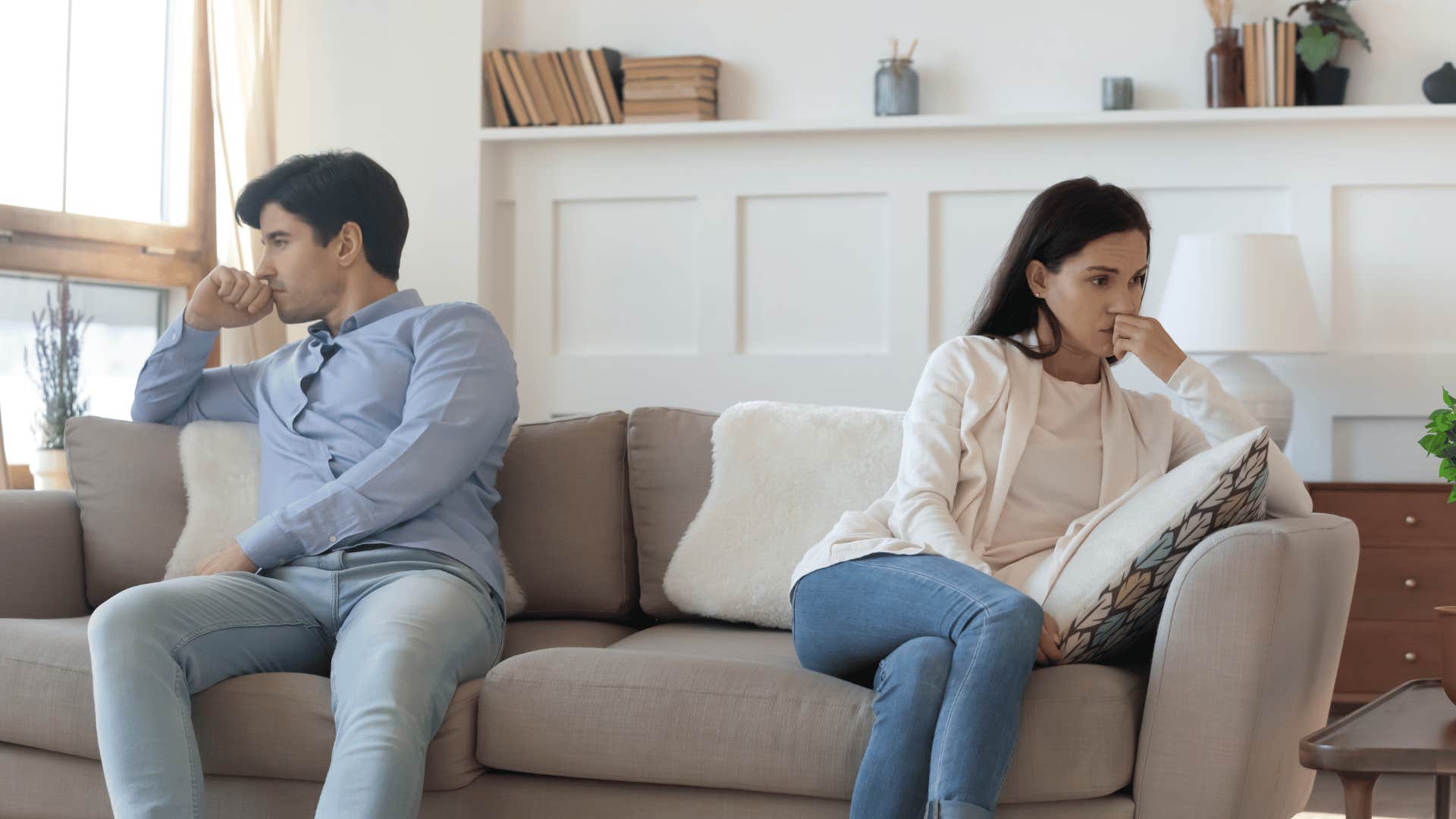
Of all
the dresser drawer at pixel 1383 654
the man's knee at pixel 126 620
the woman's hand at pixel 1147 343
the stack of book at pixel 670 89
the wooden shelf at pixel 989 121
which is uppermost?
the stack of book at pixel 670 89

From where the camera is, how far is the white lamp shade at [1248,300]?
122 inches

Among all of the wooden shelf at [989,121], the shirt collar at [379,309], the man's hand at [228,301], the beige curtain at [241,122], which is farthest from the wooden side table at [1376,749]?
the beige curtain at [241,122]

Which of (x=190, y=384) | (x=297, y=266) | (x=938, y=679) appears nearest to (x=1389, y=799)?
(x=938, y=679)

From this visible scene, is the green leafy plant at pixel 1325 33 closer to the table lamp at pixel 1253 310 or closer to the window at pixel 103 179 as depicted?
the table lamp at pixel 1253 310

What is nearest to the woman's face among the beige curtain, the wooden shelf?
the wooden shelf

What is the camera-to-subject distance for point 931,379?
1.98m

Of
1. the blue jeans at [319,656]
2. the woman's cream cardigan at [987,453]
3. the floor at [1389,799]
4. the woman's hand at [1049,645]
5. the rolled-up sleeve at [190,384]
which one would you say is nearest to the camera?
the blue jeans at [319,656]

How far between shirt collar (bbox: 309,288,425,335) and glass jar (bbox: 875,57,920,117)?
175 centimetres

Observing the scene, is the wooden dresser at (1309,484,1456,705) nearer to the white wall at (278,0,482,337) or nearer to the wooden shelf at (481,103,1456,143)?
the wooden shelf at (481,103,1456,143)

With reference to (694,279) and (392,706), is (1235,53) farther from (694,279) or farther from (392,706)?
(392,706)

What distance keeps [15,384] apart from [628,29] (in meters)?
1.84

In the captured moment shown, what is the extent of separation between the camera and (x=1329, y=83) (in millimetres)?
3441

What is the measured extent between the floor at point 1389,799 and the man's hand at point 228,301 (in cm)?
204

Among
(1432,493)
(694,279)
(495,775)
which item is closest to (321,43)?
(694,279)
